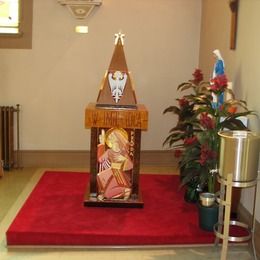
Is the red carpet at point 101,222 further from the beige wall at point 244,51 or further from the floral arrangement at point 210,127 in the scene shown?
the beige wall at point 244,51

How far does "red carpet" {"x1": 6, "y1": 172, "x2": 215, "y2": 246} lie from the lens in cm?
313

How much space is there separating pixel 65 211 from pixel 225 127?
160 cm

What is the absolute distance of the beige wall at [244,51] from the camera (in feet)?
10.6

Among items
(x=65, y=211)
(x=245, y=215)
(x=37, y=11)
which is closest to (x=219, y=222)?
(x=245, y=215)

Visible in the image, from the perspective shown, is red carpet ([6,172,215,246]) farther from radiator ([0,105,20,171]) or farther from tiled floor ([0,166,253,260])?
radiator ([0,105,20,171])

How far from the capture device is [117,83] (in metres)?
3.69

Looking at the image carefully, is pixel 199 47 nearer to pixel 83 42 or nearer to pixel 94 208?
pixel 83 42

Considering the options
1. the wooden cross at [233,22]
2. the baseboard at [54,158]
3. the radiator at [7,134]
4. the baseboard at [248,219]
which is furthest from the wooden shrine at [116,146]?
the radiator at [7,134]

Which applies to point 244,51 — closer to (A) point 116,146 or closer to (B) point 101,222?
(A) point 116,146

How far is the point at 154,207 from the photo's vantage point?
12.3ft

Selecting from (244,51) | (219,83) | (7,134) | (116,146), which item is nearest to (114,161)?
→ (116,146)

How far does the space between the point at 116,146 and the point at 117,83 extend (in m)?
0.58

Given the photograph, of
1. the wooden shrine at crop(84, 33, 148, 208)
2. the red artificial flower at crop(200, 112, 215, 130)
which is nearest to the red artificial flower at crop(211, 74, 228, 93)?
the red artificial flower at crop(200, 112, 215, 130)

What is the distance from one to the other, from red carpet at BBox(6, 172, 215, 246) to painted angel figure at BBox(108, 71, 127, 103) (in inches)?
41.8
